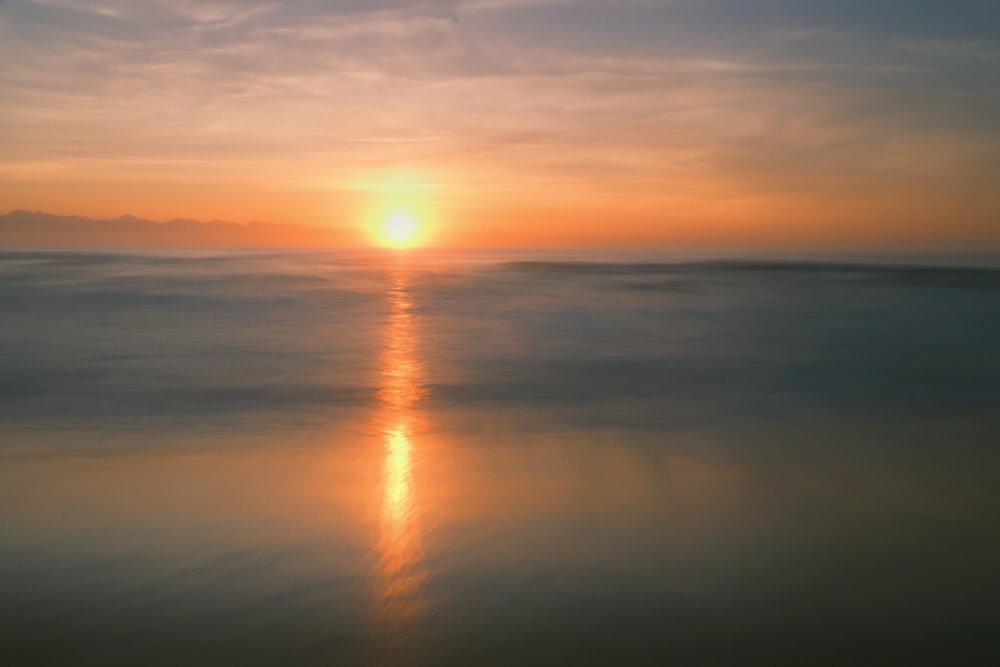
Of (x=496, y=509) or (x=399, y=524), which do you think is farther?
(x=496, y=509)

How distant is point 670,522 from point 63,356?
9.96m

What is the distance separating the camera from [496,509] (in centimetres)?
446

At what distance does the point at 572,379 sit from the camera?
9.20 meters

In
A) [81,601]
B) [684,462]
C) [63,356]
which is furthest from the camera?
[63,356]

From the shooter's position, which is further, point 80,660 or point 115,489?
point 115,489

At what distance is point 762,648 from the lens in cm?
296

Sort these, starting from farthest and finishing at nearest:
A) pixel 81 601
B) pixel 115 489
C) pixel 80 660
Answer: pixel 115 489 < pixel 81 601 < pixel 80 660

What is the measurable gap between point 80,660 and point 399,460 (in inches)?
114

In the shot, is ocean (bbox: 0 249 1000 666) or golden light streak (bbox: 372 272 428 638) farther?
golden light streak (bbox: 372 272 428 638)

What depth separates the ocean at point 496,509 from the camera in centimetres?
304

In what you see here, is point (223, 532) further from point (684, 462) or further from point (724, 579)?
point (684, 462)

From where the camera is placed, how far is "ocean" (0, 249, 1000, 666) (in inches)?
120

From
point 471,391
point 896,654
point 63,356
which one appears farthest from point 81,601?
point 63,356

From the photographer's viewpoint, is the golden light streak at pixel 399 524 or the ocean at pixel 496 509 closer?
the ocean at pixel 496 509
